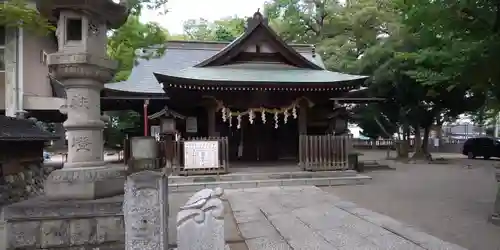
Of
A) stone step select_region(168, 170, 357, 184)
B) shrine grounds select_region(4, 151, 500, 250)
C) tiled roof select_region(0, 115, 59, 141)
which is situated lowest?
shrine grounds select_region(4, 151, 500, 250)

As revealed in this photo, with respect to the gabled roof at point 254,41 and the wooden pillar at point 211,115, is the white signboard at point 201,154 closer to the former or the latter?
the wooden pillar at point 211,115

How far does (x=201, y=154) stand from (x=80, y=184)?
7127 mm

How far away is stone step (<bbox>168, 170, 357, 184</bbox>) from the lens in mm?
12195

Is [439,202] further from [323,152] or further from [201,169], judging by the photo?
[201,169]

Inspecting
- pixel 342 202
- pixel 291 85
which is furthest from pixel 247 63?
pixel 342 202

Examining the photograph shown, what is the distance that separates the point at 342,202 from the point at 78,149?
5957 mm

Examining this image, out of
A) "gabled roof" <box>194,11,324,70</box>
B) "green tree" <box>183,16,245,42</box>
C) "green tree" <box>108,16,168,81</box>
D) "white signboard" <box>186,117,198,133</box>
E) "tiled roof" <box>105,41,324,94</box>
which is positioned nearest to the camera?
"green tree" <box>108,16,168,81</box>

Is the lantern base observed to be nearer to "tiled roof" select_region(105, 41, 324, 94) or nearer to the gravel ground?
the gravel ground

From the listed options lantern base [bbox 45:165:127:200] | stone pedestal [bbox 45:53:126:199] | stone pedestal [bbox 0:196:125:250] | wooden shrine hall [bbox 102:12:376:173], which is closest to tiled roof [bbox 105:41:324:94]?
wooden shrine hall [bbox 102:12:376:173]

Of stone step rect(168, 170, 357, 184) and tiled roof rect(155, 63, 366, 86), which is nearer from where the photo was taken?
stone step rect(168, 170, 357, 184)

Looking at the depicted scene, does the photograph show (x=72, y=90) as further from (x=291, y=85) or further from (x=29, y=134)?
(x=291, y=85)

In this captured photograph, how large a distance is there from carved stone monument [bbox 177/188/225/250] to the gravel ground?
11.7 feet

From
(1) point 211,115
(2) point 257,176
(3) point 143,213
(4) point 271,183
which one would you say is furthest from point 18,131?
(1) point 211,115

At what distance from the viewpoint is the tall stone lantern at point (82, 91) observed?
5.61 metres
